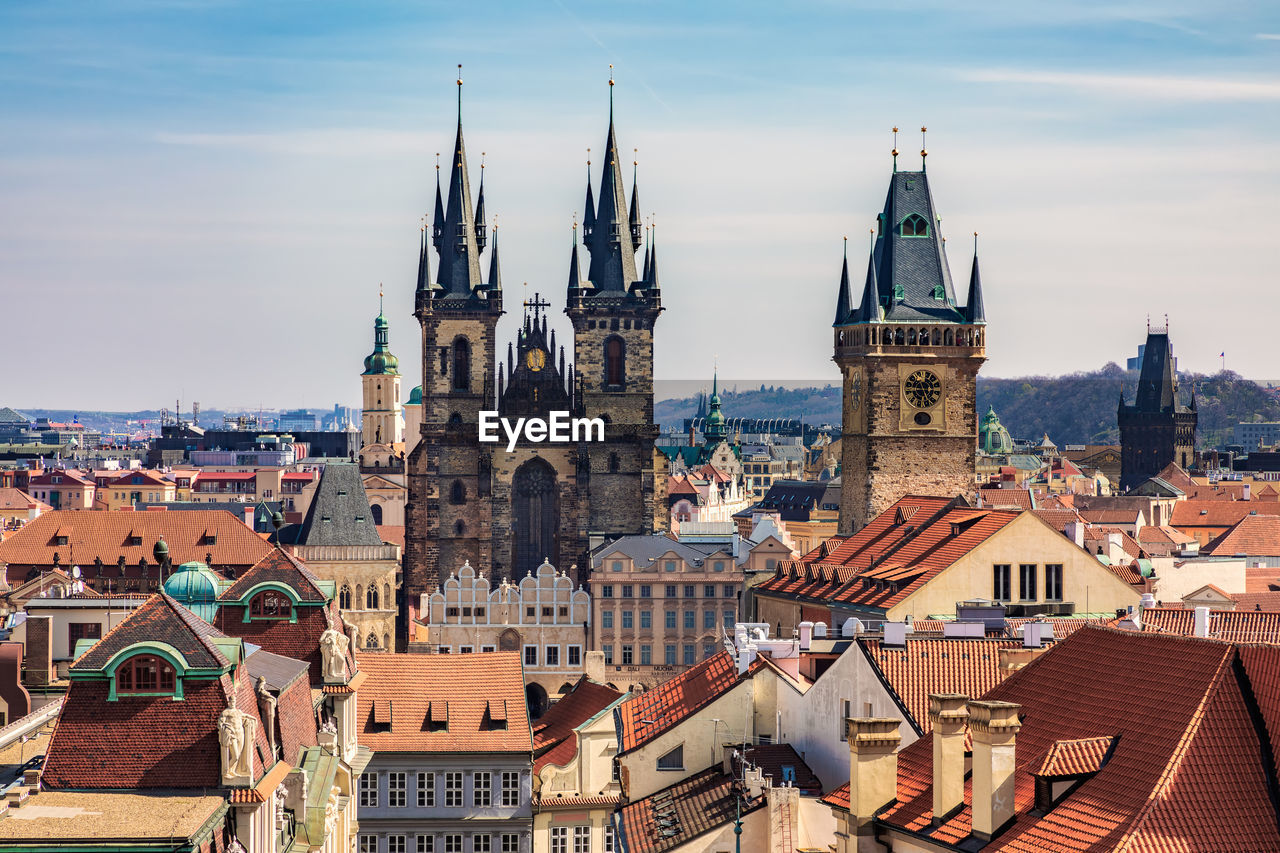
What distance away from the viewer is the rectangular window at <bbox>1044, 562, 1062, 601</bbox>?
65.9m

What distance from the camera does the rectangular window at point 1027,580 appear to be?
6569 centimetres

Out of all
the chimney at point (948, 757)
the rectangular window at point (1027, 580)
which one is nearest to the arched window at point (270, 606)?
the chimney at point (948, 757)

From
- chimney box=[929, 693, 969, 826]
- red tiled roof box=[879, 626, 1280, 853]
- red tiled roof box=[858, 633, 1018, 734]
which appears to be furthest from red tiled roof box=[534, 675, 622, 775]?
red tiled roof box=[879, 626, 1280, 853]

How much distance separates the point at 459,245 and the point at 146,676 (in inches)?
3636

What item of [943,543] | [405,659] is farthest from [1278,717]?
[943,543]

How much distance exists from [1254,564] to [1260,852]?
82991 mm

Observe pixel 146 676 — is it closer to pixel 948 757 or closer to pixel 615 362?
pixel 948 757

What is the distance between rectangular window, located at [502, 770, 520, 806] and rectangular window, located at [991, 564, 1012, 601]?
16795 millimetres

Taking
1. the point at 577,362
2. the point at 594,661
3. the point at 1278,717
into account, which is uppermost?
the point at 577,362

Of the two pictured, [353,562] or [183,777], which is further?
[353,562]

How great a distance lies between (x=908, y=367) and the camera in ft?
330

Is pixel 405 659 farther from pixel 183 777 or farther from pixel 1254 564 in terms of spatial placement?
pixel 1254 564

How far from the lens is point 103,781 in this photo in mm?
34344

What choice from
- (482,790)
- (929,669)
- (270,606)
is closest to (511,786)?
(482,790)
